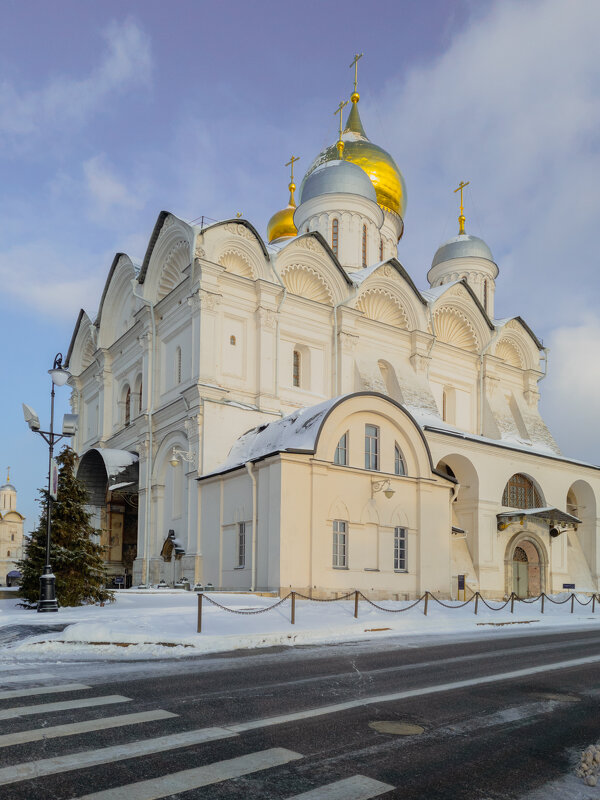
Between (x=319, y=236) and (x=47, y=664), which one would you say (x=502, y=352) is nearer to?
(x=319, y=236)

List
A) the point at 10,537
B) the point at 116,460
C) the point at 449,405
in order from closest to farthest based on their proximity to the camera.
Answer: the point at 116,460, the point at 449,405, the point at 10,537

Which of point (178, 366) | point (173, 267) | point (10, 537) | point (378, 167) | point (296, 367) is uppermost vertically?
point (378, 167)

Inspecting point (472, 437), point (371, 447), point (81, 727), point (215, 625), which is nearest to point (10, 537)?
point (472, 437)

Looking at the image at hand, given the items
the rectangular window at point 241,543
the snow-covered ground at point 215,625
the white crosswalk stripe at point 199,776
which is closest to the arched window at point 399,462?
the snow-covered ground at point 215,625

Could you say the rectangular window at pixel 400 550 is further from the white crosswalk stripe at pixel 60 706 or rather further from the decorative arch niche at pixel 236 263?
the white crosswalk stripe at pixel 60 706

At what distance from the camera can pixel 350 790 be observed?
16.2 feet

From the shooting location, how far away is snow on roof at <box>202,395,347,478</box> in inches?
880

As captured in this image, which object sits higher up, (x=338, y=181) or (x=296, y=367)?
(x=338, y=181)

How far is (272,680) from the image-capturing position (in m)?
9.32

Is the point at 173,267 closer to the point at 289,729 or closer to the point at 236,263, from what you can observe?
the point at 236,263

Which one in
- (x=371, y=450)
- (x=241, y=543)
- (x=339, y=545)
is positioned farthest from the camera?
(x=371, y=450)

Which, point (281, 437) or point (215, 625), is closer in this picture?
point (215, 625)

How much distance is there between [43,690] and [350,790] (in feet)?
14.6

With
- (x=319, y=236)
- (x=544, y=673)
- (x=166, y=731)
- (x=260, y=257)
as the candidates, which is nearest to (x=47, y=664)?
(x=166, y=731)
